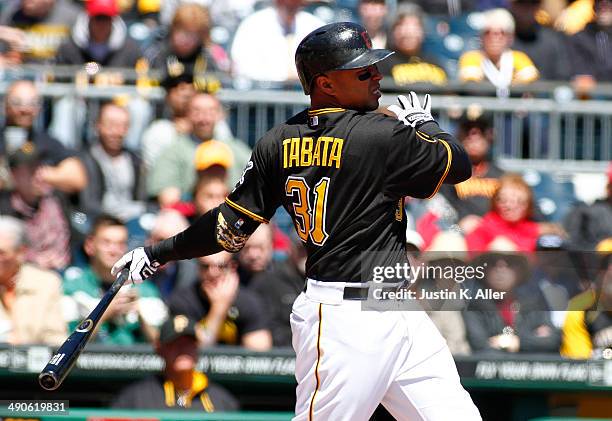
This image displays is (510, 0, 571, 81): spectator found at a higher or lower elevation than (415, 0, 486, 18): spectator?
lower

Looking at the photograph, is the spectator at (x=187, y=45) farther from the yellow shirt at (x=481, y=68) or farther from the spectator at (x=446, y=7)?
the spectator at (x=446, y=7)

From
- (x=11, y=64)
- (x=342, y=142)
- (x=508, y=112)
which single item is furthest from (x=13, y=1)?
(x=342, y=142)

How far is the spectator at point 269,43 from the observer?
9281mm

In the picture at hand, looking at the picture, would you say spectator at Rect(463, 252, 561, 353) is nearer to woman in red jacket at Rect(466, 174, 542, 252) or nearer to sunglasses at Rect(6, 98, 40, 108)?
woman in red jacket at Rect(466, 174, 542, 252)

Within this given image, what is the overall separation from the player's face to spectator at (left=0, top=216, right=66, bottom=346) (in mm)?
2797

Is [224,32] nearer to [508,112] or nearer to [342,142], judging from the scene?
[508,112]

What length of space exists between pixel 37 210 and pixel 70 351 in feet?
10.8

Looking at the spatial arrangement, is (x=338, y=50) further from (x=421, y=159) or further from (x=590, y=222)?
(x=590, y=222)

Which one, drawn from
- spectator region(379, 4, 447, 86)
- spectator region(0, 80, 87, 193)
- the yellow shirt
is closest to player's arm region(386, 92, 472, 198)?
spectator region(0, 80, 87, 193)

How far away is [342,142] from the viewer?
14.6 feet

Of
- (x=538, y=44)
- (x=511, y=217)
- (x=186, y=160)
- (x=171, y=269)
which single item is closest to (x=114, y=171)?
(x=186, y=160)

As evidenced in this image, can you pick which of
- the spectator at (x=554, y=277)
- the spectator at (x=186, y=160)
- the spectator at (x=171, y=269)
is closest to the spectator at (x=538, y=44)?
the spectator at (x=554, y=277)

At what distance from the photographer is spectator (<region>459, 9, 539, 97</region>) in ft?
30.3

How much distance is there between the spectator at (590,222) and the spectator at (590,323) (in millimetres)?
890
